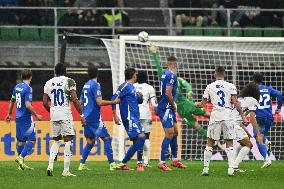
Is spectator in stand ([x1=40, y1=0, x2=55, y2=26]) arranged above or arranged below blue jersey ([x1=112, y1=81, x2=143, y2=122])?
above

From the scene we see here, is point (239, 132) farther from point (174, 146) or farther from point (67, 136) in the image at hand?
point (67, 136)

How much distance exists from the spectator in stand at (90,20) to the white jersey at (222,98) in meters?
13.1

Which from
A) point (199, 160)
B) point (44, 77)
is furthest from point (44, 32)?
point (199, 160)

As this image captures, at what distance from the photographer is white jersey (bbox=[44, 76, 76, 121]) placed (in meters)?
19.4

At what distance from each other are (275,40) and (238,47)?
4.04 metres

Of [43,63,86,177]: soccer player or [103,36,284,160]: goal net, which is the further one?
[103,36,284,160]: goal net

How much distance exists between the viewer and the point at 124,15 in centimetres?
3328

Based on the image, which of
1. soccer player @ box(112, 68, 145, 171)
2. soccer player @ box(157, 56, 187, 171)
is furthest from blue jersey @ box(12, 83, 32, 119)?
soccer player @ box(157, 56, 187, 171)

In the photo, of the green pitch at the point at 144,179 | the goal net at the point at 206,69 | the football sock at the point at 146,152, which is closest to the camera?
the green pitch at the point at 144,179

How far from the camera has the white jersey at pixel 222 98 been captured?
19.6 metres

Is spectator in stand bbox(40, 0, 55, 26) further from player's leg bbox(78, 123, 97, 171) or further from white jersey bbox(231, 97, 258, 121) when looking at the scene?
white jersey bbox(231, 97, 258, 121)

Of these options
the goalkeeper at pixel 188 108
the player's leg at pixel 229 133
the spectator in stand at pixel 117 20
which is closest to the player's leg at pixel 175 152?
the goalkeeper at pixel 188 108

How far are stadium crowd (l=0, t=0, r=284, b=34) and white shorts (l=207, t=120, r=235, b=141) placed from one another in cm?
1197

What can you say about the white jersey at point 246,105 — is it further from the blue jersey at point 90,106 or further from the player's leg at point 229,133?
the blue jersey at point 90,106
